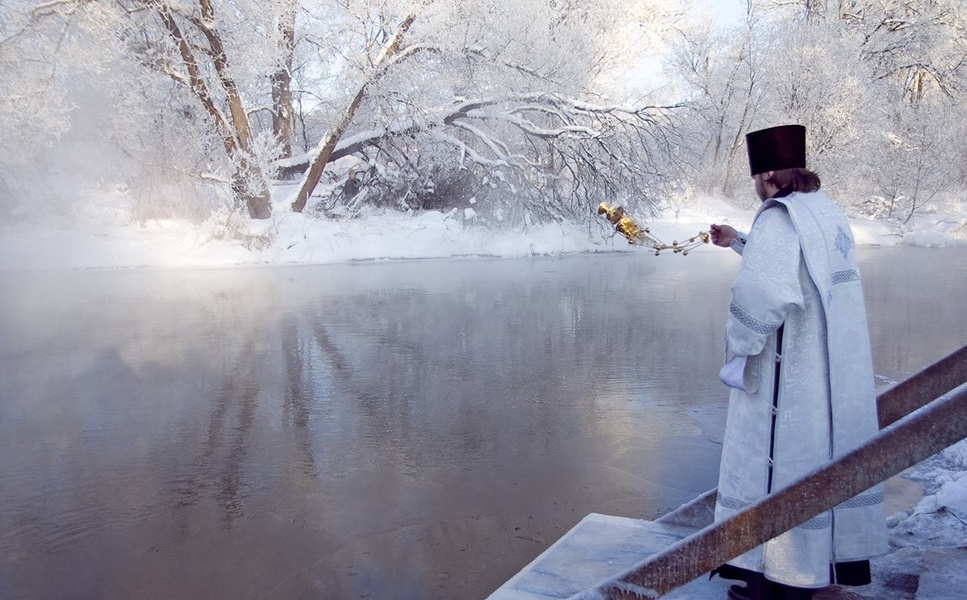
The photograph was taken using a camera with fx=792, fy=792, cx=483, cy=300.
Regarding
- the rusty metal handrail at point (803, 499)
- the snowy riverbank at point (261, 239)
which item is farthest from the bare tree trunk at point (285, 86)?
the rusty metal handrail at point (803, 499)

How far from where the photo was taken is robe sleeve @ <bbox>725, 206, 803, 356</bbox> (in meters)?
2.56

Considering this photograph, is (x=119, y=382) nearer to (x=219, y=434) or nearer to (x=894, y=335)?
(x=219, y=434)

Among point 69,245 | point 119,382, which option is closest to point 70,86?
point 69,245

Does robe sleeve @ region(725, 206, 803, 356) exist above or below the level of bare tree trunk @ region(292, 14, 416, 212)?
below

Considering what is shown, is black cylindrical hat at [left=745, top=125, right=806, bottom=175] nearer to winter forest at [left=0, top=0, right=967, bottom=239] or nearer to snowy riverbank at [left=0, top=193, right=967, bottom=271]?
snowy riverbank at [left=0, top=193, right=967, bottom=271]

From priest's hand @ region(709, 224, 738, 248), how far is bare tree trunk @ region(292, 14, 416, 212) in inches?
691

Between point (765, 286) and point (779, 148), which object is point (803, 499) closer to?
point (765, 286)

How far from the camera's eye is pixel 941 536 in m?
3.28

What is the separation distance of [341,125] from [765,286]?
19054 mm

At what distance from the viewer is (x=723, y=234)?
3053mm

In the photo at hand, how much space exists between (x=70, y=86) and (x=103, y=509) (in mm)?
20207

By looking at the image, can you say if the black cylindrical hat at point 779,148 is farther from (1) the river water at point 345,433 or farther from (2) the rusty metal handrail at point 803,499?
(1) the river water at point 345,433

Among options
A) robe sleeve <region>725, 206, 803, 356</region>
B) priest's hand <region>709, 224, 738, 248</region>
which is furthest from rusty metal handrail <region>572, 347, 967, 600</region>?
priest's hand <region>709, 224, 738, 248</region>

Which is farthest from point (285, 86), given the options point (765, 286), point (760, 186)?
point (765, 286)
